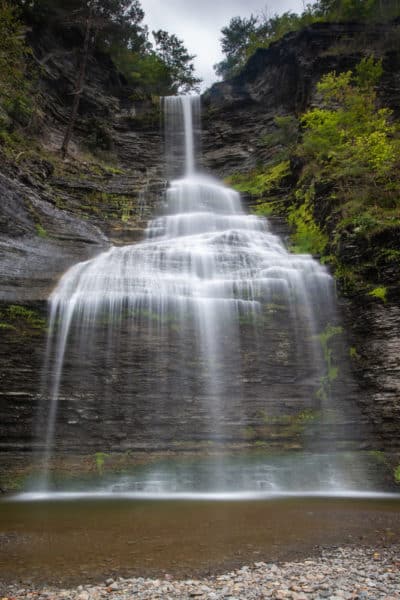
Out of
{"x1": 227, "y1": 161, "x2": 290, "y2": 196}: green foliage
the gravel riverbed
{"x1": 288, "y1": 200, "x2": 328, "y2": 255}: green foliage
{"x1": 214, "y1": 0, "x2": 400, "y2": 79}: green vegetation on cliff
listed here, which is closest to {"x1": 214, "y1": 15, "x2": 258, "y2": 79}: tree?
{"x1": 214, "y1": 0, "x2": 400, "y2": 79}: green vegetation on cliff

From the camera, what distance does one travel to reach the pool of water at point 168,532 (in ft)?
14.0

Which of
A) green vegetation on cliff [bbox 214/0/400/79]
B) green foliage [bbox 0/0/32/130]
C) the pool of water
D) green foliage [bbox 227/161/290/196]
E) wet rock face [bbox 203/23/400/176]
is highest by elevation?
green vegetation on cliff [bbox 214/0/400/79]

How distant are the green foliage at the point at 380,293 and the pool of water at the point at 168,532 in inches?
184

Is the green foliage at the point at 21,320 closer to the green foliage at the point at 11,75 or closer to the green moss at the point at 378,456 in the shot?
the green moss at the point at 378,456

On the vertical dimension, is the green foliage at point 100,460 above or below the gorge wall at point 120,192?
below

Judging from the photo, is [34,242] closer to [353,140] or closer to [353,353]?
[353,353]

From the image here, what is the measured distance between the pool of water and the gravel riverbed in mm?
203

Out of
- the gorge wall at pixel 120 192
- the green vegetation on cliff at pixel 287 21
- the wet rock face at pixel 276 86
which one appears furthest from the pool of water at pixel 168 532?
the green vegetation on cliff at pixel 287 21

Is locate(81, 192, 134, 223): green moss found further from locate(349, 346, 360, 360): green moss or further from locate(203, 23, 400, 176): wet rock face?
locate(349, 346, 360, 360): green moss

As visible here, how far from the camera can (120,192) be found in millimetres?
20281

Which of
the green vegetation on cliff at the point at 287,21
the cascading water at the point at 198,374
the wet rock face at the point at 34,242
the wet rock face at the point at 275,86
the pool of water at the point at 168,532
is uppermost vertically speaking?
the green vegetation on cliff at the point at 287,21

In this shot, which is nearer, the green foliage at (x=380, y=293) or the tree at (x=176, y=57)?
the green foliage at (x=380, y=293)

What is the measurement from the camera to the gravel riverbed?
3627 millimetres

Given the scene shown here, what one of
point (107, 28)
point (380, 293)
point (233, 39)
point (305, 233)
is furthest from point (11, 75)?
point (233, 39)
